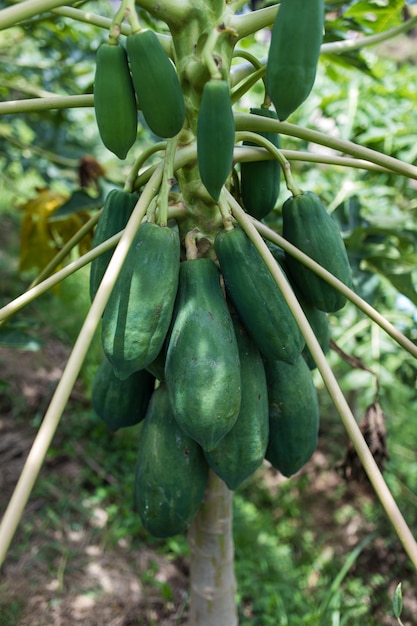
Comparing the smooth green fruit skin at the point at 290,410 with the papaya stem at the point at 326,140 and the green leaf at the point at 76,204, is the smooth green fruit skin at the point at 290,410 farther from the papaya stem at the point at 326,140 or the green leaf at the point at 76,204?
the green leaf at the point at 76,204

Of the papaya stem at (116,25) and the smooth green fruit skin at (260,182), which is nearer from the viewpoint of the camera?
the papaya stem at (116,25)

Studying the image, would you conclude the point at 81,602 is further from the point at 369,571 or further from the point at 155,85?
the point at 155,85

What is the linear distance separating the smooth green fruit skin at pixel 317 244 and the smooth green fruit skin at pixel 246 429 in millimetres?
155

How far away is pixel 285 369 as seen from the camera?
113 centimetres

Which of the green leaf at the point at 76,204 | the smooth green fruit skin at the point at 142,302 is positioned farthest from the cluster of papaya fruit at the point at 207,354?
the green leaf at the point at 76,204

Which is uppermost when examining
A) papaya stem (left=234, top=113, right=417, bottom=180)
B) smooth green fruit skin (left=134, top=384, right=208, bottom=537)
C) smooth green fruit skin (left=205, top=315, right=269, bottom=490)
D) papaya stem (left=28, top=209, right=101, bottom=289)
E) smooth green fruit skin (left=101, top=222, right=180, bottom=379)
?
papaya stem (left=234, top=113, right=417, bottom=180)

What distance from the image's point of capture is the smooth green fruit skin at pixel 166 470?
110 cm

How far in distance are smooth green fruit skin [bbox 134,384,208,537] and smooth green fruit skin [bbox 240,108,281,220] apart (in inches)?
15.1

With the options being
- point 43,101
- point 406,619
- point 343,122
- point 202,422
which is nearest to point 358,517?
point 406,619

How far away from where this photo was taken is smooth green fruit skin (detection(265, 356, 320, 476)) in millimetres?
1124

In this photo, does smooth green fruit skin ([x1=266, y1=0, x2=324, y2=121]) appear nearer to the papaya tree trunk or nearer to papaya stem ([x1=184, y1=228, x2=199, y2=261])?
papaya stem ([x1=184, y1=228, x2=199, y2=261])

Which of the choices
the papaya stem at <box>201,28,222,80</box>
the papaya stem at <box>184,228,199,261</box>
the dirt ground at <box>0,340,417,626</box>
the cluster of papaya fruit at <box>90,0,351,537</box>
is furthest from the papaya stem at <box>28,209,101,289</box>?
the dirt ground at <box>0,340,417,626</box>

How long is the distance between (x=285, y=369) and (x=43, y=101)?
0.62 meters

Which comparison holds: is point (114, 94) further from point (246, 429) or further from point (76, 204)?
point (76, 204)
